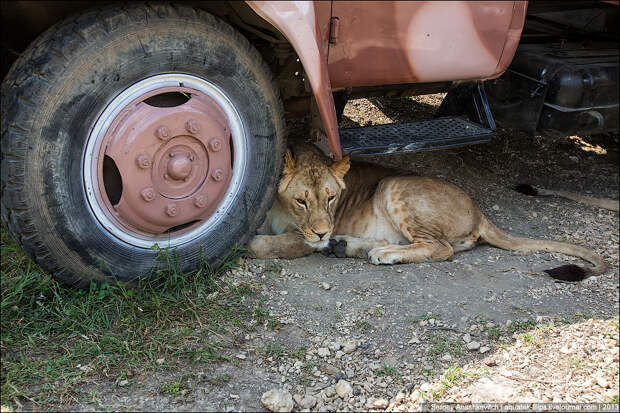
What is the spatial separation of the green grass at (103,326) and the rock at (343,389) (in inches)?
21.7

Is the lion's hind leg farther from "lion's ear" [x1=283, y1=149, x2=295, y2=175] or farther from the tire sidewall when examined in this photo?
the tire sidewall

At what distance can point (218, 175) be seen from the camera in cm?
326

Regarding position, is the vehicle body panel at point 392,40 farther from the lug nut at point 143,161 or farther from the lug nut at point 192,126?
the lug nut at point 143,161

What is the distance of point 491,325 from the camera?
3.23 m

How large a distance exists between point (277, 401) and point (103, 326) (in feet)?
3.27

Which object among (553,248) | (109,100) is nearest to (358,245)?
(553,248)

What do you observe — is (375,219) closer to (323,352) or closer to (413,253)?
(413,253)

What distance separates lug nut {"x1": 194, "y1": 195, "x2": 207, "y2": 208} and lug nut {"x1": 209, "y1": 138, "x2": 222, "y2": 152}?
26 cm

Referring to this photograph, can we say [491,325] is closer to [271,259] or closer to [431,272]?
[431,272]

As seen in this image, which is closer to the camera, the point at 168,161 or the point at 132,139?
the point at 132,139

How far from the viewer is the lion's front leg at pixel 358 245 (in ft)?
14.2

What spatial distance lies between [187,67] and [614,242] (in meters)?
3.42

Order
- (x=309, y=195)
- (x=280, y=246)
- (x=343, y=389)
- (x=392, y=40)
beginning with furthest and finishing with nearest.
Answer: (x=309, y=195), (x=280, y=246), (x=392, y=40), (x=343, y=389)

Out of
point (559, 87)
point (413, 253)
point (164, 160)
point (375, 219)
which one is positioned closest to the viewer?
point (164, 160)
